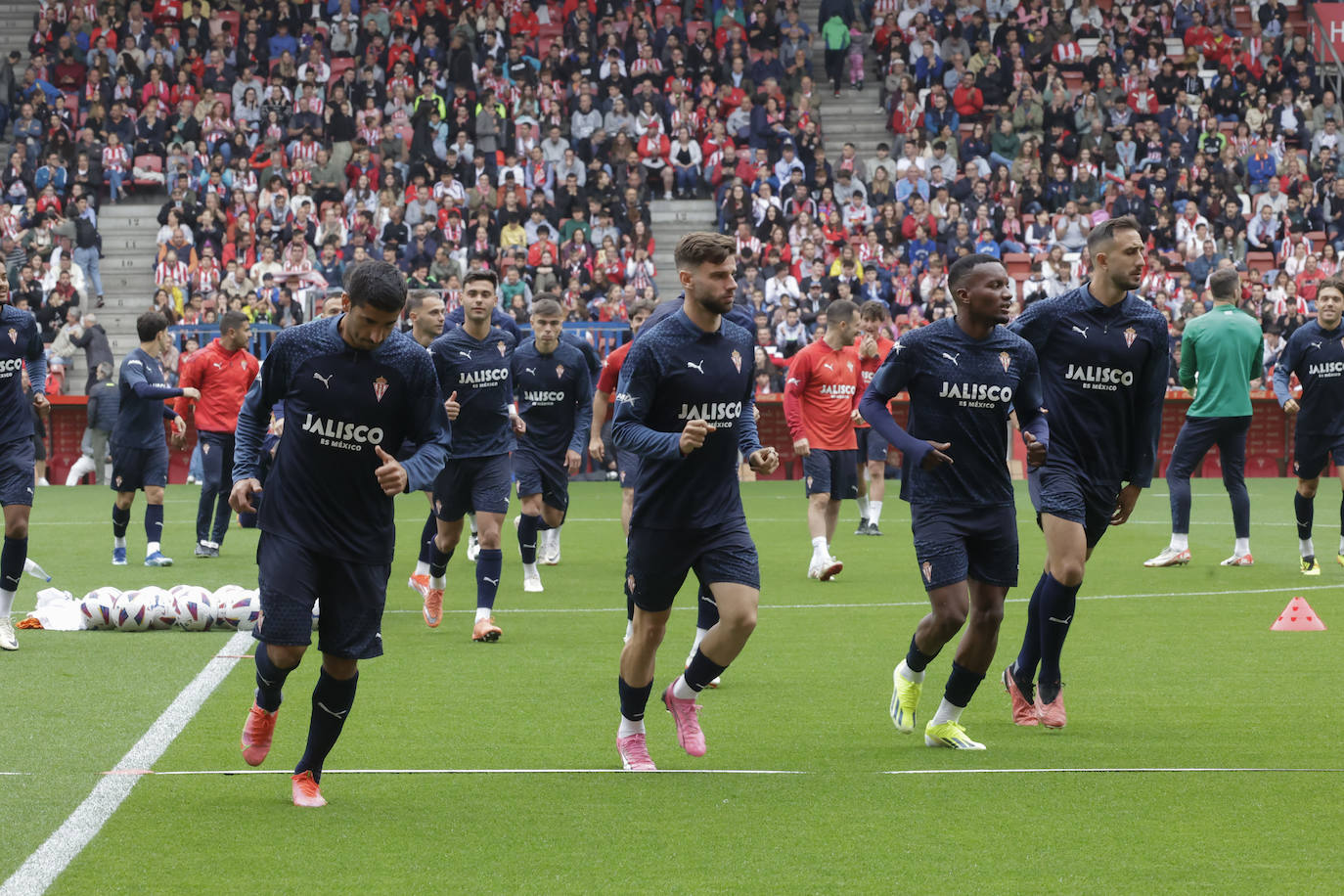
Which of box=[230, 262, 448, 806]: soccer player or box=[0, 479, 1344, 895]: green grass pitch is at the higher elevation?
box=[230, 262, 448, 806]: soccer player

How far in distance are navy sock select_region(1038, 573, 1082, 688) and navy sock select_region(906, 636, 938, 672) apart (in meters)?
0.77

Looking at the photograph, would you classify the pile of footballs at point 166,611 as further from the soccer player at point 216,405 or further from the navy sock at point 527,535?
the soccer player at point 216,405

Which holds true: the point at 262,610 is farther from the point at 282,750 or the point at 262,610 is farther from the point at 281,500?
the point at 282,750

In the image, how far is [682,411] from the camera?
22.6 feet

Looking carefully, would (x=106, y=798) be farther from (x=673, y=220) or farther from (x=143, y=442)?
(x=673, y=220)

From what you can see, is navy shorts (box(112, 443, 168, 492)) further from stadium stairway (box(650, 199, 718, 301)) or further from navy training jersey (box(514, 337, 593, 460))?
stadium stairway (box(650, 199, 718, 301))

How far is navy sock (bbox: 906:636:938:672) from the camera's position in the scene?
750 centimetres

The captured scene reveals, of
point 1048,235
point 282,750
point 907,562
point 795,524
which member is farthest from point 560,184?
point 282,750

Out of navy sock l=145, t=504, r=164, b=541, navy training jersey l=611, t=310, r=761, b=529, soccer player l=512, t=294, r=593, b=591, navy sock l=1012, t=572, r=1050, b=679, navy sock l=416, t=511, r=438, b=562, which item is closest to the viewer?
navy training jersey l=611, t=310, r=761, b=529

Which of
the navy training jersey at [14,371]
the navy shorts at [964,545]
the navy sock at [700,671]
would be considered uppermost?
the navy training jersey at [14,371]

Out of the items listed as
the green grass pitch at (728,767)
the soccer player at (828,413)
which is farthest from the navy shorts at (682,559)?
the soccer player at (828,413)

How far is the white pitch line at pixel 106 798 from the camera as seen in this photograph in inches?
212

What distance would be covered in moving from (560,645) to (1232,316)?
7.43 meters

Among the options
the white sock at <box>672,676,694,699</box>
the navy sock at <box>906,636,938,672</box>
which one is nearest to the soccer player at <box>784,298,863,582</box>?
the navy sock at <box>906,636,938,672</box>
